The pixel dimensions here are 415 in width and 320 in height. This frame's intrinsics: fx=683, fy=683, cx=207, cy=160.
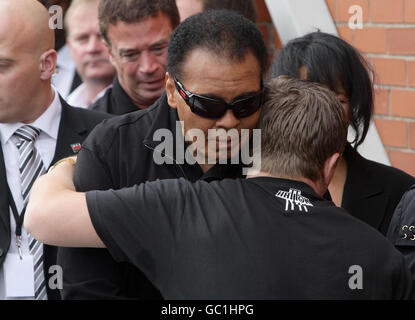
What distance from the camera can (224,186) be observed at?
74.3 inches

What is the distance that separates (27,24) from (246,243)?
1584mm

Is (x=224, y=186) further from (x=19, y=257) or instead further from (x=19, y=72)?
(x=19, y=72)

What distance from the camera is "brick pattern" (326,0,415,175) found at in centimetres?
366

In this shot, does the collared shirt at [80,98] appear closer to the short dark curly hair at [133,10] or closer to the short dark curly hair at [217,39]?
the short dark curly hair at [133,10]

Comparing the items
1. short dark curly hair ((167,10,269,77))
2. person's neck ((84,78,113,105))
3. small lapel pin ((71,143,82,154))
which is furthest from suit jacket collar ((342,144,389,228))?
person's neck ((84,78,113,105))

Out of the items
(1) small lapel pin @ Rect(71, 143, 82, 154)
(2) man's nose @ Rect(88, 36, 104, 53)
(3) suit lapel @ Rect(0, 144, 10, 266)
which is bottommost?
(3) suit lapel @ Rect(0, 144, 10, 266)

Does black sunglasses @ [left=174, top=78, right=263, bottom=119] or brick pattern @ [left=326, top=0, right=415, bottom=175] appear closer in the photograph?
black sunglasses @ [left=174, top=78, right=263, bottom=119]

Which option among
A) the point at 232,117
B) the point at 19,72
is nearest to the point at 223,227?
the point at 232,117

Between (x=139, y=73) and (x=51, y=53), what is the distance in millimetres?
684

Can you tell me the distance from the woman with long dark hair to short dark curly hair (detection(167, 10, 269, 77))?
0.56 metres

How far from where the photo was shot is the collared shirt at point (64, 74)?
516cm

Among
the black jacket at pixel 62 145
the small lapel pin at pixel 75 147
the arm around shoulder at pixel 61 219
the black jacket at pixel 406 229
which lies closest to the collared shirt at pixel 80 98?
the black jacket at pixel 62 145

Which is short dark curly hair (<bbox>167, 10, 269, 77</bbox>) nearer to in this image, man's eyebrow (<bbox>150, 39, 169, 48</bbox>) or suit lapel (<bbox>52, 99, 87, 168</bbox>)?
suit lapel (<bbox>52, 99, 87, 168</bbox>)

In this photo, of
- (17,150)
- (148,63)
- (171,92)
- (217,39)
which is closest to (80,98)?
(148,63)
